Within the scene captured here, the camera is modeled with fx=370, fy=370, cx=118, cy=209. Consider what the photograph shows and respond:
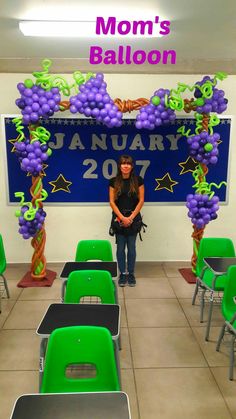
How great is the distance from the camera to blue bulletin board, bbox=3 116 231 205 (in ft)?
17.5

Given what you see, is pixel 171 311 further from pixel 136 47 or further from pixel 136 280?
pixel 136 47

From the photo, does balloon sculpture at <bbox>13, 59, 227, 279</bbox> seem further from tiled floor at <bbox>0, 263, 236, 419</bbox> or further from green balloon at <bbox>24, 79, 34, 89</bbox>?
tiled floor at <bbox>0, 263, 236, 419</bbox>

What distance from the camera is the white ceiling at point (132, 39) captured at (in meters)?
3.15

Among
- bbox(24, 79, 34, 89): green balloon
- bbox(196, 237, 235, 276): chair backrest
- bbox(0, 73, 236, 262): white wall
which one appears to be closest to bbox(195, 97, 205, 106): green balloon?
bbox(0, 73, 236, 262): white wall

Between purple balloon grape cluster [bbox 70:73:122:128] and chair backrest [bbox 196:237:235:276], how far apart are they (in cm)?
178

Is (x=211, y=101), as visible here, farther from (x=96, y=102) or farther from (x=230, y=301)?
(x=230, y=301)

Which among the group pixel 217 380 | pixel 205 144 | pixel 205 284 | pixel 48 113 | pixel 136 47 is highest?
pixel 136 47

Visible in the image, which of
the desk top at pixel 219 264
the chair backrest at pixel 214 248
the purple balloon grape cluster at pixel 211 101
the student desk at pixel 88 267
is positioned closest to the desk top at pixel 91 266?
the student desk at pixel 88 267

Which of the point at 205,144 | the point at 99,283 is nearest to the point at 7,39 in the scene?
the point at 205,144

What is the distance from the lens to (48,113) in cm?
448

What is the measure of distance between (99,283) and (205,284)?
146 cm

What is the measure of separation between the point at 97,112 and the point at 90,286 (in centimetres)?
226

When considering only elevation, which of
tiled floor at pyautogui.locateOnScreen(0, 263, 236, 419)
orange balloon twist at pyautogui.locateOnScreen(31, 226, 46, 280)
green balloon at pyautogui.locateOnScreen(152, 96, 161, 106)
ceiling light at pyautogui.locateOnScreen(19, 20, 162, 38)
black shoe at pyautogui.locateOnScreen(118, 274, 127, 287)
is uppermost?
ceiling light at pyautogui.locateOnScreen(19, 20, 162, 38)

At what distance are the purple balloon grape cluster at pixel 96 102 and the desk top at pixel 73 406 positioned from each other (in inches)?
132
